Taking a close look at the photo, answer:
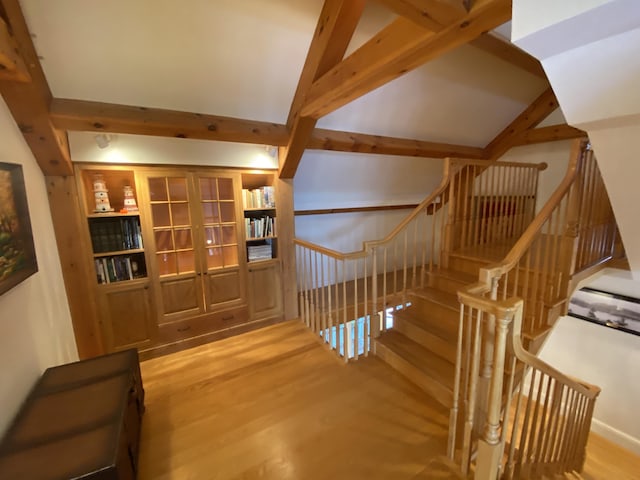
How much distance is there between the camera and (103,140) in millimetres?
2373

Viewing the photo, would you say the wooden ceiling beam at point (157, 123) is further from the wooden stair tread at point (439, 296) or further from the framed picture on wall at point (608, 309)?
the framed picture on wall at point (608, 309)

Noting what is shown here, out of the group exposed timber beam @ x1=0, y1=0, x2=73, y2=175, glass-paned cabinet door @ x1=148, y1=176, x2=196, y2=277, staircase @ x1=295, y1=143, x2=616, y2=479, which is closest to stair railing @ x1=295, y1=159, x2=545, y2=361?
staircase @ x1=295, y1=143, x2=616, y2=479

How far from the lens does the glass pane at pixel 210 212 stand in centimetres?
296

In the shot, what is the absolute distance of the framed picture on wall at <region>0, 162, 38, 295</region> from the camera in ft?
4.78

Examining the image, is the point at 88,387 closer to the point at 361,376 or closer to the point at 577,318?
the point at 361,376

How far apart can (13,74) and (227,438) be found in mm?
2512

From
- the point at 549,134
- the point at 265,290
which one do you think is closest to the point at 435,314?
the point at 265,290

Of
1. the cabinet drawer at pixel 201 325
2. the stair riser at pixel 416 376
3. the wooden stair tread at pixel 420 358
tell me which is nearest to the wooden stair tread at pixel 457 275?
the wooden stair tread at pixel 420 358

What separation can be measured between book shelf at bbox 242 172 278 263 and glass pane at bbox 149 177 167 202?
0.80 m

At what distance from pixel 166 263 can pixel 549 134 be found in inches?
206

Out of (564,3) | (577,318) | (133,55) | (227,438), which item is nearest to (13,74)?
(133,55)

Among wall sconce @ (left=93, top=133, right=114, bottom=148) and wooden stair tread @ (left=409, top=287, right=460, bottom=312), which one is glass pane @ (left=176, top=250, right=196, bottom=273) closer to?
wall sconce @ (left=93, top=133, right=114, bottom=148)

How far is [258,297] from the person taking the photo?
10.9 ft

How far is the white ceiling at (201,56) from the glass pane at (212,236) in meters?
1.21
